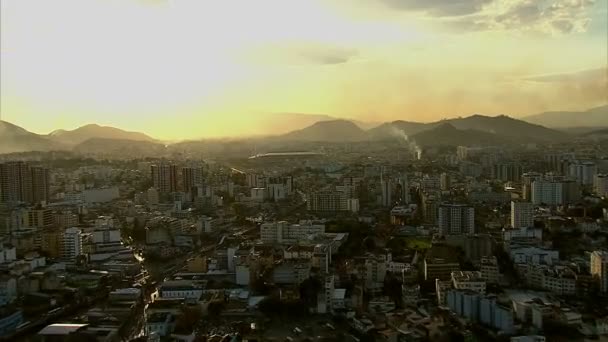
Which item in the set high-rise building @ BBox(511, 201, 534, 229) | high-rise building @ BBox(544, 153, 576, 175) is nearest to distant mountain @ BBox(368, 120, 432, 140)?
high-rise building @ BBox(544, 153, 576, 175)

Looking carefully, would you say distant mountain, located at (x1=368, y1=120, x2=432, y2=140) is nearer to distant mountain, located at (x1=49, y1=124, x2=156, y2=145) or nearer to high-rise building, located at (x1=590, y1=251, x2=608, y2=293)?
distant mountain, located at (x1=49, y1=124, x2=156, y2=145)

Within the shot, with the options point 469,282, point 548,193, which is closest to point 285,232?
point 469,282

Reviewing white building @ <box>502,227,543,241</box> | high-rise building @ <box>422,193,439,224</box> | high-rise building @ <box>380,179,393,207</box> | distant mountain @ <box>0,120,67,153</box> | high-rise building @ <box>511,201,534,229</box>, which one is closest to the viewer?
white building @ <box>502,227,543,241</box>

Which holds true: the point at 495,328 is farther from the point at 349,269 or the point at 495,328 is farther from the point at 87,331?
the point at 87,331

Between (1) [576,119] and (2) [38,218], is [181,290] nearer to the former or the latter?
(2) [38,218]

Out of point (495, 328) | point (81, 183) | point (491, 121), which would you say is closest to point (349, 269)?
point (495, 328)

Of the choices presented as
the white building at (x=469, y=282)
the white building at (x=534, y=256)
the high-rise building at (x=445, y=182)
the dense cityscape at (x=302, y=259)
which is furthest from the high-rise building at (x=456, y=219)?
the high-rise building at (x=445, y=182)

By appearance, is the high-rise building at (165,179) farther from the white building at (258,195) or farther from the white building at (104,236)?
the white building at (104,236)
